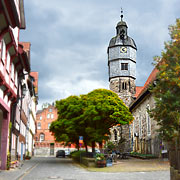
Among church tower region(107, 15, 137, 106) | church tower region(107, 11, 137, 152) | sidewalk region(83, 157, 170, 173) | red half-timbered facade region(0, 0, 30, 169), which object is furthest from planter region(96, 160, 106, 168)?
church tower region(107, 15, 137, 106)

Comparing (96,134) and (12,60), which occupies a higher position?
(12,60)

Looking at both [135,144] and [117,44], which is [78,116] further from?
[117,44]

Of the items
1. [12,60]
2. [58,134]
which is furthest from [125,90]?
[12,60]

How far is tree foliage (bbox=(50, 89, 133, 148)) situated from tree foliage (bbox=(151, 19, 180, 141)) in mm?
15577

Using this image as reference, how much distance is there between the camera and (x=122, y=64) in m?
64.6

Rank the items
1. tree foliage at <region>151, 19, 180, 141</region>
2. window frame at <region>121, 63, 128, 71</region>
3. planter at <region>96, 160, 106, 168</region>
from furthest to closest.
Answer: window frame at <region>121, 63, 128, 71</region>
planter at <region>96, 160, 106, 168</region>
tree foliage at <region>151, 19, 180, 141</region>

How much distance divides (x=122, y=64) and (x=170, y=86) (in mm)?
49660

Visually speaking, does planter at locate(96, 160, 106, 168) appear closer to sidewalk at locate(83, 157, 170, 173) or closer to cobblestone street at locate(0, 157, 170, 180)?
sidewalk at locate(83, 157, 170, 173)

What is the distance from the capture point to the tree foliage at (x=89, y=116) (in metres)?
31.5

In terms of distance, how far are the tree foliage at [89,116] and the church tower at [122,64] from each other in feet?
91.9

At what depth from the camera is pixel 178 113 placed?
49.1 feet

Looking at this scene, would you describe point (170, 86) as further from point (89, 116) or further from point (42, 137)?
point (42, 137)

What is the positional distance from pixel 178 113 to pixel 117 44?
5189cm

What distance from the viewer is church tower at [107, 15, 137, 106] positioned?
62.9 meters
